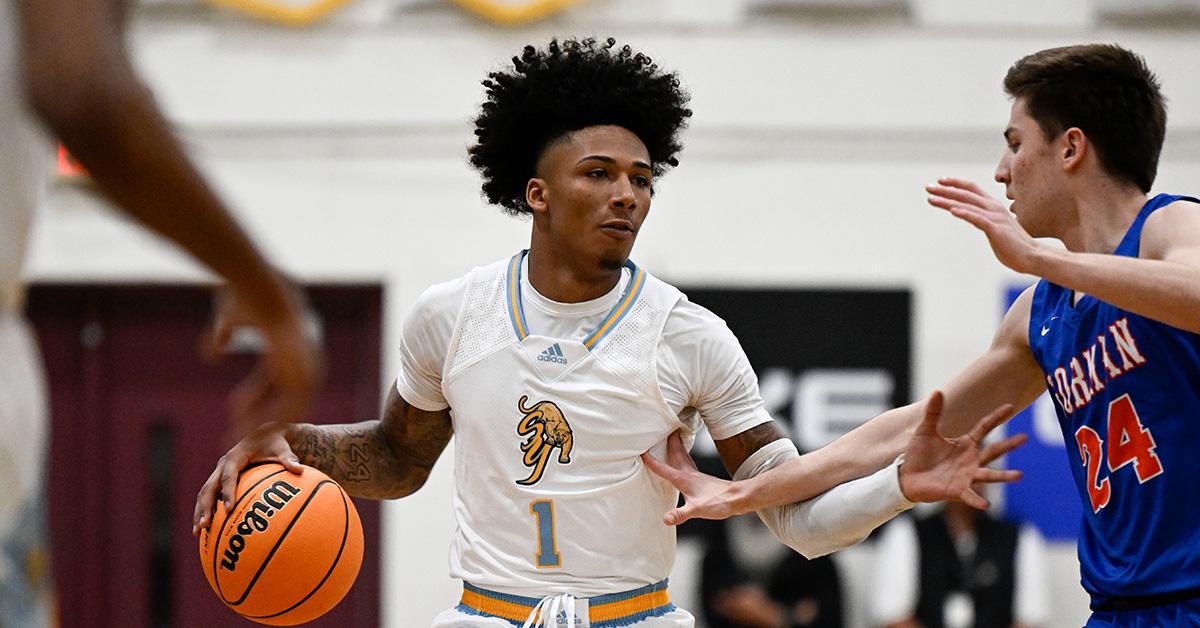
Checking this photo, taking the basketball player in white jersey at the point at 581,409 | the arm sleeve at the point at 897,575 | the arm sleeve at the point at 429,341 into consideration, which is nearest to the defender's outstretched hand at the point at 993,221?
the basketball player in white jersey at the point at 581,409

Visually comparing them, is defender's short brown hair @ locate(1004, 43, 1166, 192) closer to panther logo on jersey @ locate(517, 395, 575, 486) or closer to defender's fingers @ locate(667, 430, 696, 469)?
defender's fingers @ locate(667, 430, 696, 469)

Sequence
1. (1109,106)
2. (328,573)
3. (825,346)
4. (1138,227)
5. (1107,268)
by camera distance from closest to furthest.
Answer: (1107,268)
(1138,227)
(1109,106)
(328,573)
(825,346)

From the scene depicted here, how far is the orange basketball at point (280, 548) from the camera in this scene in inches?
149

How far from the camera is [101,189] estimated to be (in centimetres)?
161

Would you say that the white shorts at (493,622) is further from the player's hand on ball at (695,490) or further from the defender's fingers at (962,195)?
the defender's fingers at (962,195)

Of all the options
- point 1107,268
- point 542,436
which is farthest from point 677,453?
point 1107,268

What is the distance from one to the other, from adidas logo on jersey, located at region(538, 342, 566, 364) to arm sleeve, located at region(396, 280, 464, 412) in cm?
31

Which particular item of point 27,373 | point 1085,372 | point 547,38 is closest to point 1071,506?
point 547,38

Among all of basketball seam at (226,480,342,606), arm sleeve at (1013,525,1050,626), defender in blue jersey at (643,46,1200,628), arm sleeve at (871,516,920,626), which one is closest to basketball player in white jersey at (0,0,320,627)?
basketball seam at (226,480,342,606)

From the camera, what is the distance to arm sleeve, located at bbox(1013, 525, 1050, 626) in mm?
7812

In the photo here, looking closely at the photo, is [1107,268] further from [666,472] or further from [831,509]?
[666,472]

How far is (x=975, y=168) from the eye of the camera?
8.48 meters

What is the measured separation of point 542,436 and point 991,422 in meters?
1.25

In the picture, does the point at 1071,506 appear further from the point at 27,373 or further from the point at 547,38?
the point at 27,373
